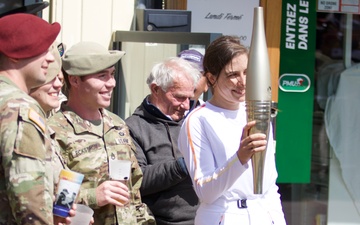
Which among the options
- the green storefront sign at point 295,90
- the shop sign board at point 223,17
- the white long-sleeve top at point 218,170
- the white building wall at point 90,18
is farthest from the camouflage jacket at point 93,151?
the green storefront sign at point 295,90

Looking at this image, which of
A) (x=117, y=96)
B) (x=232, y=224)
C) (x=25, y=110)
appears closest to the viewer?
(x=25, y=110)

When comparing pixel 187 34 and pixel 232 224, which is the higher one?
pixel 187 34

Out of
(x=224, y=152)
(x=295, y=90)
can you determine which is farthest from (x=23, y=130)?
(x=295, y=90)

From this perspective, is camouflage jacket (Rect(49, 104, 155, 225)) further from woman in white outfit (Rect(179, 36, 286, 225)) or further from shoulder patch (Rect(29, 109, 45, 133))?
shoulder patch (Rect(29, 109, 45, 133))

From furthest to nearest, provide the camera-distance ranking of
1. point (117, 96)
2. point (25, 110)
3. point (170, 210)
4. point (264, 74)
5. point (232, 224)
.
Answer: point (117, 96), point (170, 210), point (232, 224), point (264, 74), point (25, 110)

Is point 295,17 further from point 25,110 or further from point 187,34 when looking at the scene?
point 25,110

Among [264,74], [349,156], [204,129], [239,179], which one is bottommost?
[349,156]

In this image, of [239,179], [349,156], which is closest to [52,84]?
[239,179]

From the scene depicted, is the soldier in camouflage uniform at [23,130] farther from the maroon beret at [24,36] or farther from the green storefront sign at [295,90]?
the green storefront sign at [295,90]

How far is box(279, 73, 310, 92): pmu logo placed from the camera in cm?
573

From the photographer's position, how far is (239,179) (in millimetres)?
3111

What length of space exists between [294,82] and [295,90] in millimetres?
62

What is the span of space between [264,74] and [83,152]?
88cm

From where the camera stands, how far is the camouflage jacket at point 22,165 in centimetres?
239
